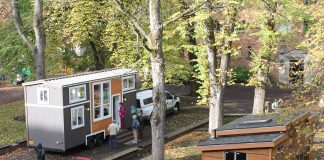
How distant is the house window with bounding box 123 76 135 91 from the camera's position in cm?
2743

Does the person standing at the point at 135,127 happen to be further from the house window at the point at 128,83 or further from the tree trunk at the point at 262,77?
the tree trunk at the point at 262,77

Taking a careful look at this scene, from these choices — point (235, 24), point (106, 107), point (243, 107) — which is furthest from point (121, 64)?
point (243, 107)

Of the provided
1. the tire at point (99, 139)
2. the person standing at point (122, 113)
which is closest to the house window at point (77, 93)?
the tire at point (99, 139)

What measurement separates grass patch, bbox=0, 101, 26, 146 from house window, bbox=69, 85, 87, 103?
488cm

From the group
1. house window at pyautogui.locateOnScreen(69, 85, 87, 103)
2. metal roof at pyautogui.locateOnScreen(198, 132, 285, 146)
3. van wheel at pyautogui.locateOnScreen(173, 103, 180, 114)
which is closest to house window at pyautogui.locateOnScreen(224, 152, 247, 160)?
metal roof at pyautogui.locateOnScreen(198, 132, 285, 146)

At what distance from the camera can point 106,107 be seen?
84.5 feet

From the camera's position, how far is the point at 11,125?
29.2 metres

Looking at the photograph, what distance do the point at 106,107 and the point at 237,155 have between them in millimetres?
10922

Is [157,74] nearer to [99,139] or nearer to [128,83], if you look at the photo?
[99,139]

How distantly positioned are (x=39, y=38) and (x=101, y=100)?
6.25 metres

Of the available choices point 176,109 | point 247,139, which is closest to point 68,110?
point 247,139

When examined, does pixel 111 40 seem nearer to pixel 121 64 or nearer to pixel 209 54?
pixel 121 64

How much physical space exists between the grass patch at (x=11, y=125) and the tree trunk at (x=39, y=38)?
11.6ft

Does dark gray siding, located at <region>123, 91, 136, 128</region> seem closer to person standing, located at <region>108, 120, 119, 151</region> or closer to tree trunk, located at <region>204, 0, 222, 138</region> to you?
person standing, located at <region>108, 120, 119, 151</region>
